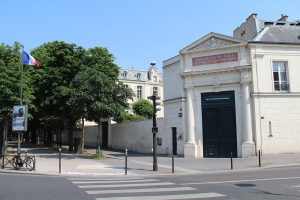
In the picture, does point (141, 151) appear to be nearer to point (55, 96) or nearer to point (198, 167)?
point (55, 96)

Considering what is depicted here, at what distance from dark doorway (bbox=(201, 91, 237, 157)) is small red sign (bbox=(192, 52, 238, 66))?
2.23 metres

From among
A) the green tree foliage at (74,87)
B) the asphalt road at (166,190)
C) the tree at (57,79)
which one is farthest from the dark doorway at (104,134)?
the asphalt road at (166,190)

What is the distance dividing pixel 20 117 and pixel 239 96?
47.5 ft

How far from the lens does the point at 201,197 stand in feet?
37.7

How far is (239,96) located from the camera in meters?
28.0

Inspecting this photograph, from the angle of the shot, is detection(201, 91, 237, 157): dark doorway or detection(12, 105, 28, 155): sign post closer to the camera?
detection(12, 105, 28, 155): sign post

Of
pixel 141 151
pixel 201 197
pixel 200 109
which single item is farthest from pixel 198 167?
pixel 141 151

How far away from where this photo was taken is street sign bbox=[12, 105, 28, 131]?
22.1m

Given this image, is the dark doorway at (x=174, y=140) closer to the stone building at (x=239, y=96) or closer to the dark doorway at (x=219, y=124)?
the stone building at (x=239, y=96)

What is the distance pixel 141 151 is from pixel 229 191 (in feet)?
80.1

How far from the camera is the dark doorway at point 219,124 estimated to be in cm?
2798

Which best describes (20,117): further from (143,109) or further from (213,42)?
(143,109)

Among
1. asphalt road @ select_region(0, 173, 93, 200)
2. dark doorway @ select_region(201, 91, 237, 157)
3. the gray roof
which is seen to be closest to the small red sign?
dark doorway @ select_region(201, 91, 237, 157)

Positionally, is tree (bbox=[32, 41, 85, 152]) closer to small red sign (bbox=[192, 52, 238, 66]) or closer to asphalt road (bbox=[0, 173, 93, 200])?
small red sign (bbox=[192, 52, 238, 66])
